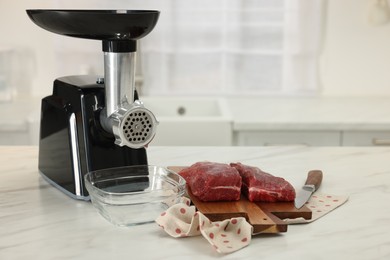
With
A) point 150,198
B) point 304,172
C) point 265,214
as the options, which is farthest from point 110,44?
point 304,172

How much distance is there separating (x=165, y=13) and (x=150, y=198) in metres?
1.85

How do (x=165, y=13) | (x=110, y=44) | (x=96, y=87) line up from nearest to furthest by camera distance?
(x=110, y=44) → (x=96, y=87) → (x=165, y=13)

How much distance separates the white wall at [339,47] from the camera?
291cm

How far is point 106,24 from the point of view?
114 centimetres

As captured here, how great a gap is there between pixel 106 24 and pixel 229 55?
1.83m

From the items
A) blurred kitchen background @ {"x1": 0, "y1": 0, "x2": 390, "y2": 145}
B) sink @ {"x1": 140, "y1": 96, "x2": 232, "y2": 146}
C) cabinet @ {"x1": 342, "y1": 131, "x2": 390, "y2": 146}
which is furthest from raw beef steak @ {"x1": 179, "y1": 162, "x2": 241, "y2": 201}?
blurred kitchen background @ {"x1": 0, "y1": 0, "x2": 390, "y2": 145}

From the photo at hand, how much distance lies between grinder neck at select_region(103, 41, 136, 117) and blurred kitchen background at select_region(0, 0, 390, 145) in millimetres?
1599

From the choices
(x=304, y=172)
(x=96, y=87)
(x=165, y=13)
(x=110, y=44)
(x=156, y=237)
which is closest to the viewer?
(x=156, y=237)

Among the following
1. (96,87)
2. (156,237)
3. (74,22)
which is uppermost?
(74,22)

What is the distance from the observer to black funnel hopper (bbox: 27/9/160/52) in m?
1.13

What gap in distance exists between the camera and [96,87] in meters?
1.29

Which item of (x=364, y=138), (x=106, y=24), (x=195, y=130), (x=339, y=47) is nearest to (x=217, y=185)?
(x=106, y=24)

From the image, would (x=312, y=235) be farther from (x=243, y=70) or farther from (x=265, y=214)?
(x=243, y=70)

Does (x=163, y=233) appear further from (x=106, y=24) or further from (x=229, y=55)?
(x=229, y=55)
